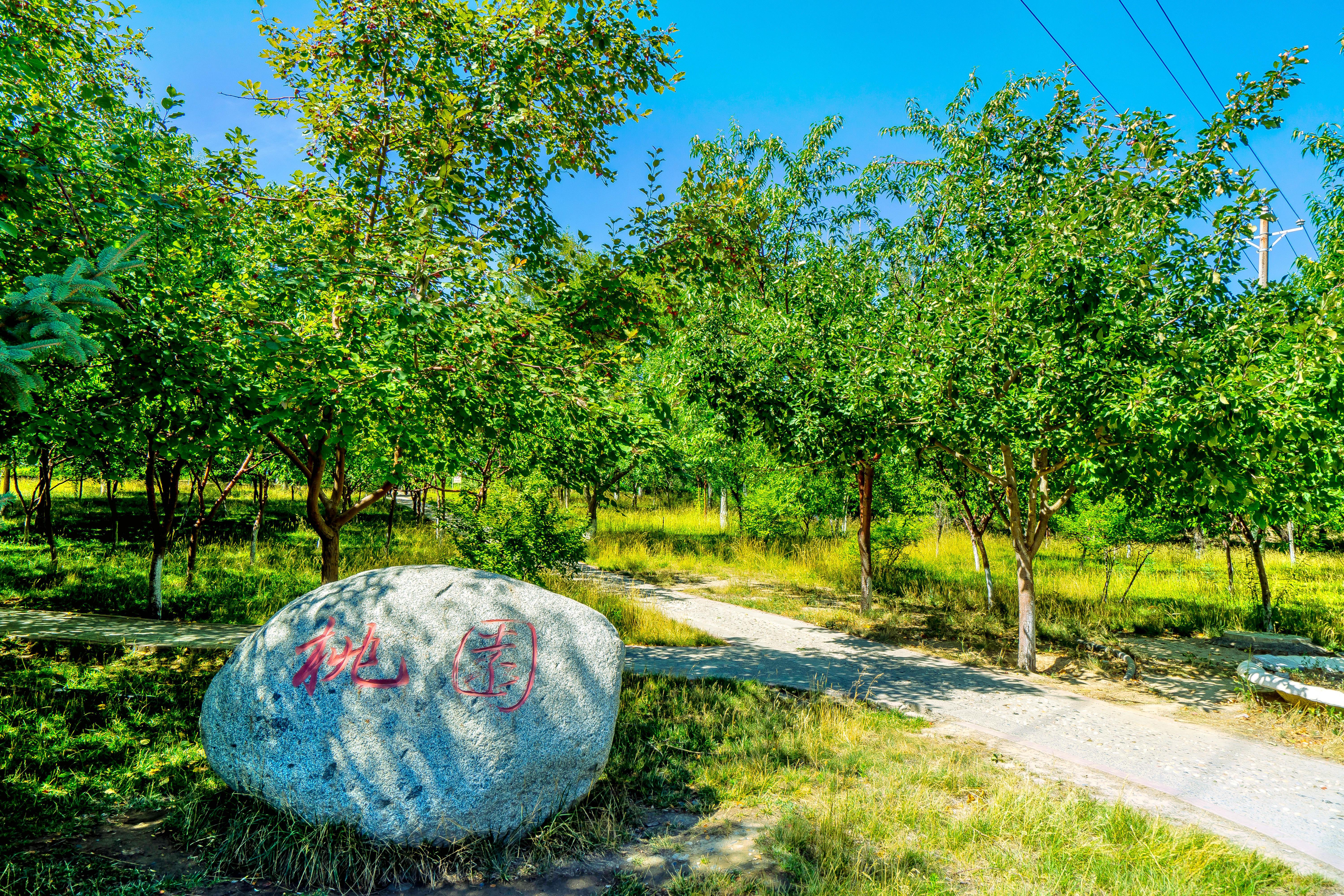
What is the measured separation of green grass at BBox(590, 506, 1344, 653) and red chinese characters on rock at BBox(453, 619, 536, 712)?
8.51 meters

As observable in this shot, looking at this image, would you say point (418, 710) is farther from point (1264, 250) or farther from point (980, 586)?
point (1264, 250)

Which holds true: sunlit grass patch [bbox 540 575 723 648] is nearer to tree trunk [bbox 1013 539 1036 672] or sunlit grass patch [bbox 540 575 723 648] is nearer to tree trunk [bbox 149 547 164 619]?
tree trunk [bbox 1013 539 1036 672]

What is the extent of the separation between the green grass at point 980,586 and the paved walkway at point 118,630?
9683 millimetres

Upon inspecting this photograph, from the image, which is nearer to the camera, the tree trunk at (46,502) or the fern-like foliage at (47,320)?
the fern-like foliage at (47,320)

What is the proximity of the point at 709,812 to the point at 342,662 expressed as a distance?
9.24 feet

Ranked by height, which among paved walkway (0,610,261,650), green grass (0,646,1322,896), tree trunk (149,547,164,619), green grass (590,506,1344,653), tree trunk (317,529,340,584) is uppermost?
tree trunk (317,529,340,584)

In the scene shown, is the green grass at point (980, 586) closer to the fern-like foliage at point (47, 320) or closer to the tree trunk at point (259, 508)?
the tree trunk at point (259, 508)

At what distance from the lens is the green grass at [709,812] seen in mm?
3766

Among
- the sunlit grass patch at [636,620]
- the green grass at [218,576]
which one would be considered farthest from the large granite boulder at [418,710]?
the sunlit grass patch at [636,620]

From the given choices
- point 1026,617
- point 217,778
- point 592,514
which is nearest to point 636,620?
point 1026,617

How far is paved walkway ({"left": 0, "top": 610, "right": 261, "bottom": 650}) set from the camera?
25.6 feet

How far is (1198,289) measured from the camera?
7648 millimetres

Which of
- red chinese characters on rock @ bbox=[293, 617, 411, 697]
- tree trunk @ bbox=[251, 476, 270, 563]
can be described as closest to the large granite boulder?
red chinese characters on rock @ bbox=[293, 617, 411, 697]

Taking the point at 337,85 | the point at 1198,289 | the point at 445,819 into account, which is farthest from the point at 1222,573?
the point at 337,85
